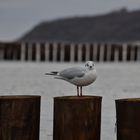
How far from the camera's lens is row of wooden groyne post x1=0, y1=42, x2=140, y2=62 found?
1572 inches

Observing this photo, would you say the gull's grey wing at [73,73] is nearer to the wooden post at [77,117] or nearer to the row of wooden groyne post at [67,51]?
the wooden post at [77,117]

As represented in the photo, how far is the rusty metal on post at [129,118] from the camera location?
6773mm

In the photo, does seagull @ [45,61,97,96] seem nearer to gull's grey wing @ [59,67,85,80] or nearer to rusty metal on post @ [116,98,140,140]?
gull's grey wing @ [59,67,85,80]

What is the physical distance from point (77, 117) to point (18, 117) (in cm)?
60

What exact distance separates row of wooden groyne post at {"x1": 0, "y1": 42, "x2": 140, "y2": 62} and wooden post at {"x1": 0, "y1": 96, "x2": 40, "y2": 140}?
32.6m

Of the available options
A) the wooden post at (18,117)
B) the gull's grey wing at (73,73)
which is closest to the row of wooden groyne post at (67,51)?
the gull's grey wing at (73,73)

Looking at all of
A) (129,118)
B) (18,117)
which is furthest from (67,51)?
(129,118)

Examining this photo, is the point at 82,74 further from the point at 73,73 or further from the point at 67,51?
the point at 67,51

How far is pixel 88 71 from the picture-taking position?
289 inches

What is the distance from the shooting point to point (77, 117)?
22.4 ft

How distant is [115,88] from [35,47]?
22.6m

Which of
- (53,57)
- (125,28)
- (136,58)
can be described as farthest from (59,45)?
(125,28)

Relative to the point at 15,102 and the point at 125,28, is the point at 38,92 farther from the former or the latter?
the point at 125,28

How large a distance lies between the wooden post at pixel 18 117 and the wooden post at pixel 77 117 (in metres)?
0.24
